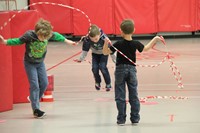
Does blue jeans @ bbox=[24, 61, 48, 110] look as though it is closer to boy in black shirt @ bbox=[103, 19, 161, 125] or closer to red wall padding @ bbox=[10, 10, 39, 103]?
red wall padding @ bbox=[10, 10, 39, 103]

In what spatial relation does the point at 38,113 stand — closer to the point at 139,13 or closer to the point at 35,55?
the point at 35,55

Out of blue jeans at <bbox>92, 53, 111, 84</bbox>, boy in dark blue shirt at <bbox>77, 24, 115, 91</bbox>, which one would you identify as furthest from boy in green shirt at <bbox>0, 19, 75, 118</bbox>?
blue jeans at <bbox>92, 53, 111, 84</bbox>

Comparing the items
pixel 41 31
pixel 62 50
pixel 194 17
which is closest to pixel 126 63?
pixel 41 31

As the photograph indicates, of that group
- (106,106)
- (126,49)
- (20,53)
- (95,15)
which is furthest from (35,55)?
(95,15)

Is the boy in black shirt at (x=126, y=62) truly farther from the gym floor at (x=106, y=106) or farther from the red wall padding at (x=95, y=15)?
the red wall padding at (x=95, y=15)

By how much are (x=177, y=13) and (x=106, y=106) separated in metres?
11.0

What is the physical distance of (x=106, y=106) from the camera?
7.58 metres

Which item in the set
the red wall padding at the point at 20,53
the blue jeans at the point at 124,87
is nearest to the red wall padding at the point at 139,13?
the red wall padding at the point at 20,53

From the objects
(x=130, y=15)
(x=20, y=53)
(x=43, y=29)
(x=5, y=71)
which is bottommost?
(x=5, y=71)

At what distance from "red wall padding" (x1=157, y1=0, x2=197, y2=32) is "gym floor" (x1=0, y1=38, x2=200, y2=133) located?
5757 mm

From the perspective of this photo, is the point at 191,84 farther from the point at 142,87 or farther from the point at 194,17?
the point at 194,17

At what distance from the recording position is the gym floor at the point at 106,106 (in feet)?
20.5

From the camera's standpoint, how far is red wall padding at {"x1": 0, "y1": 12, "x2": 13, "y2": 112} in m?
7.16

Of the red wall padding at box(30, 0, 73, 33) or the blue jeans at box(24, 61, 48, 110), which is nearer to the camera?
the blue jeans at box(24, 61, 48, 110)
